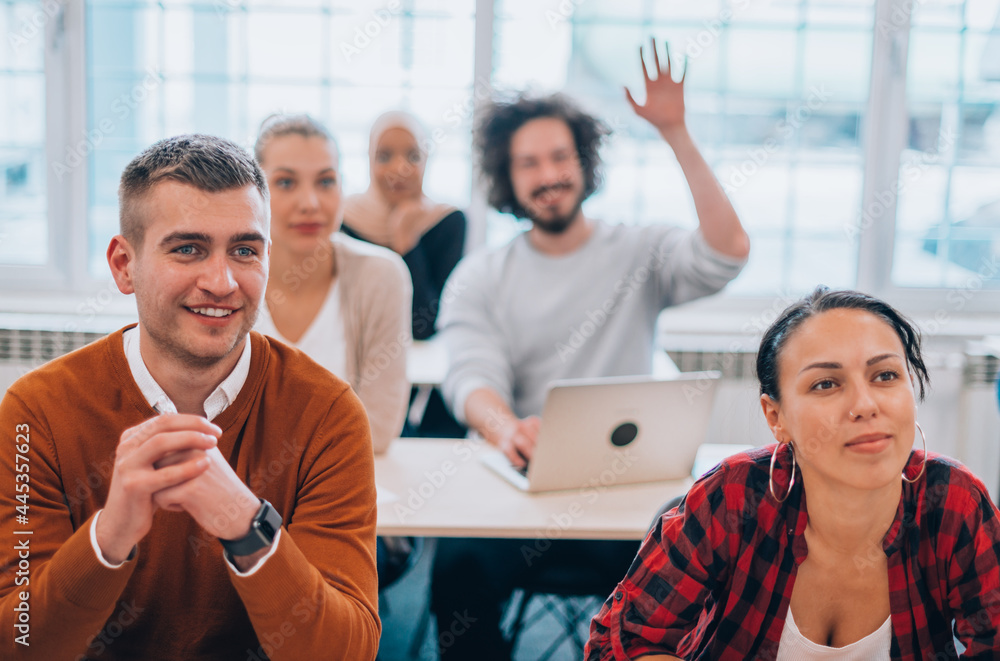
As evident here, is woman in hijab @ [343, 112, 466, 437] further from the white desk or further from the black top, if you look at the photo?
the white desk

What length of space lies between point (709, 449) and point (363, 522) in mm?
1263

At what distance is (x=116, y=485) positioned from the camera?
1.08 metres

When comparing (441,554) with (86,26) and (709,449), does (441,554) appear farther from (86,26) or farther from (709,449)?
(86,26)

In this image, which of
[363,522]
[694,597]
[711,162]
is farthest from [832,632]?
[711,162]

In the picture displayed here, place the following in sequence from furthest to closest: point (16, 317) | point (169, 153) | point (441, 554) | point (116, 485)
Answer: point (16, 317) < point (441, 554) < point (169, 153) < point (116, 485)

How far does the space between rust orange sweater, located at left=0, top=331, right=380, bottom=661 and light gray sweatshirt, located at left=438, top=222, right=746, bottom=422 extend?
1.19m

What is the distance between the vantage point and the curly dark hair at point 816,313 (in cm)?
136

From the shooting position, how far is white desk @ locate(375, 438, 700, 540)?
1.79m

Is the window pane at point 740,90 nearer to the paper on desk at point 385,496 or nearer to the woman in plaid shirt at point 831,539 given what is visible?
the paper on desk at point 385,496

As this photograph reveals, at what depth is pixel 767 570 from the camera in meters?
1.36
